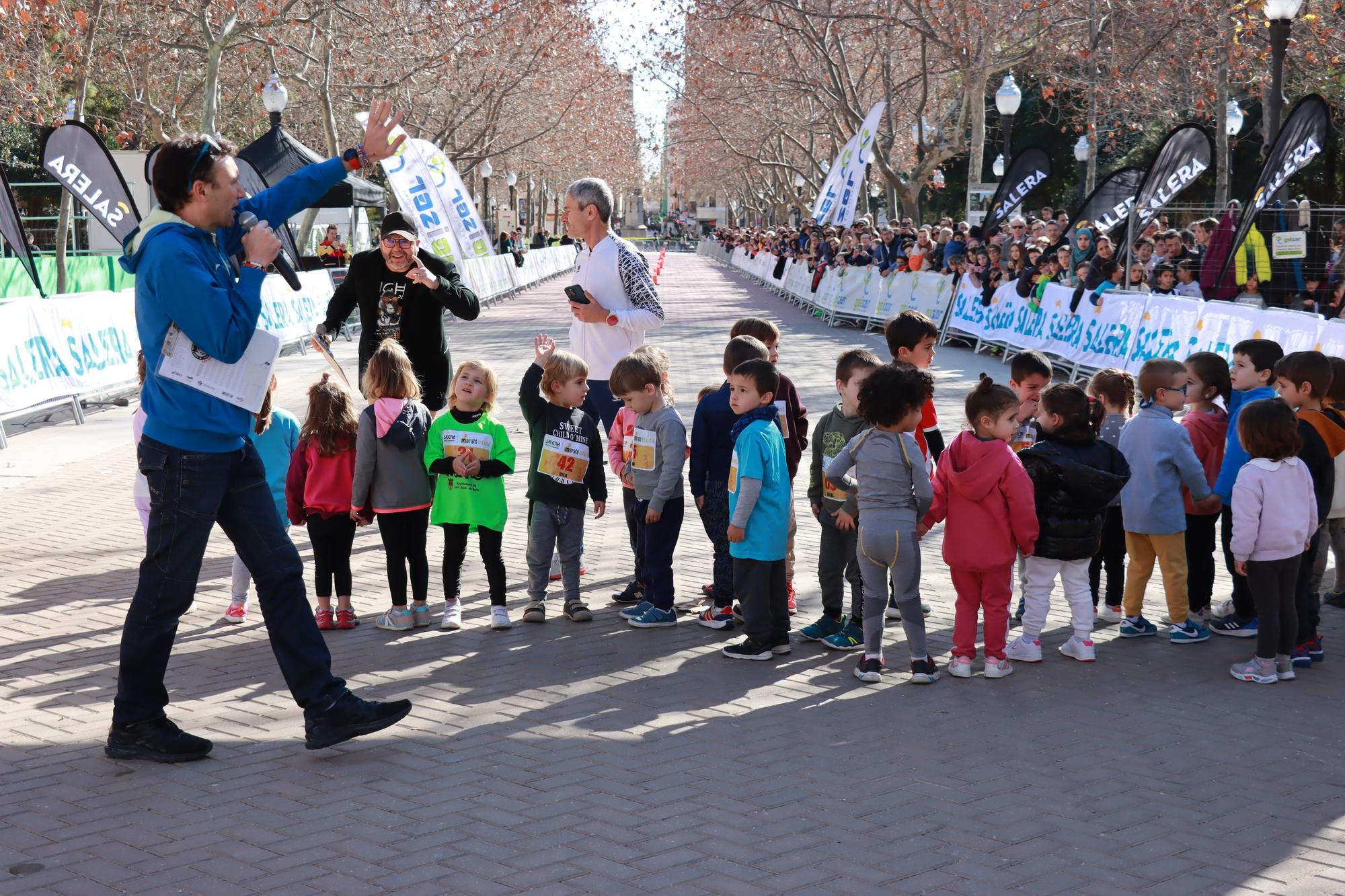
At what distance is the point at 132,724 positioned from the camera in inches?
182

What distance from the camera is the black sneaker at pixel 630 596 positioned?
22.9ft

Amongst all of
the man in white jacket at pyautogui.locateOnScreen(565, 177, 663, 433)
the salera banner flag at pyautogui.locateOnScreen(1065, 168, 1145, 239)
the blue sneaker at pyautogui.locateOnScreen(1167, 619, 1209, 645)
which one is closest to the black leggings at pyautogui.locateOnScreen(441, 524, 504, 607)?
the man in white jacket at pyautogui.locateOnScreen(565, 177, 663, 433)

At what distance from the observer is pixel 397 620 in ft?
21.0

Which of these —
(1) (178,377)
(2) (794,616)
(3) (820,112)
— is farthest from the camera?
(3) (820,112)

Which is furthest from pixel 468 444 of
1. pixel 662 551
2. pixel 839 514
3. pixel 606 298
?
pixel 839 514

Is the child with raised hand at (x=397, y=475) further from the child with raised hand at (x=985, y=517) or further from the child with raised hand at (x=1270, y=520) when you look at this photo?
the child with raised hand at (x=1270, y=520)

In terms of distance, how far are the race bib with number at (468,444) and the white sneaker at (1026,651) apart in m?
2.56

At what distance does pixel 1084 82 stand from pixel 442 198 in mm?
13617

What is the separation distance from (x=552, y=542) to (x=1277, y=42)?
12757mm

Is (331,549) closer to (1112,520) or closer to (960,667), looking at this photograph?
(960,667)

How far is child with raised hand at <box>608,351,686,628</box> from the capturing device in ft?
20.8

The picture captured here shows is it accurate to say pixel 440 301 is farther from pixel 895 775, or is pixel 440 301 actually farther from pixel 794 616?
pixel 895 775

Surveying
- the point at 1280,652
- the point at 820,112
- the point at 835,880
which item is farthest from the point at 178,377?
the point at 820,112

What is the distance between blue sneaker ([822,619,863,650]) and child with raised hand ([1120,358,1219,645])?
1.31 metres
